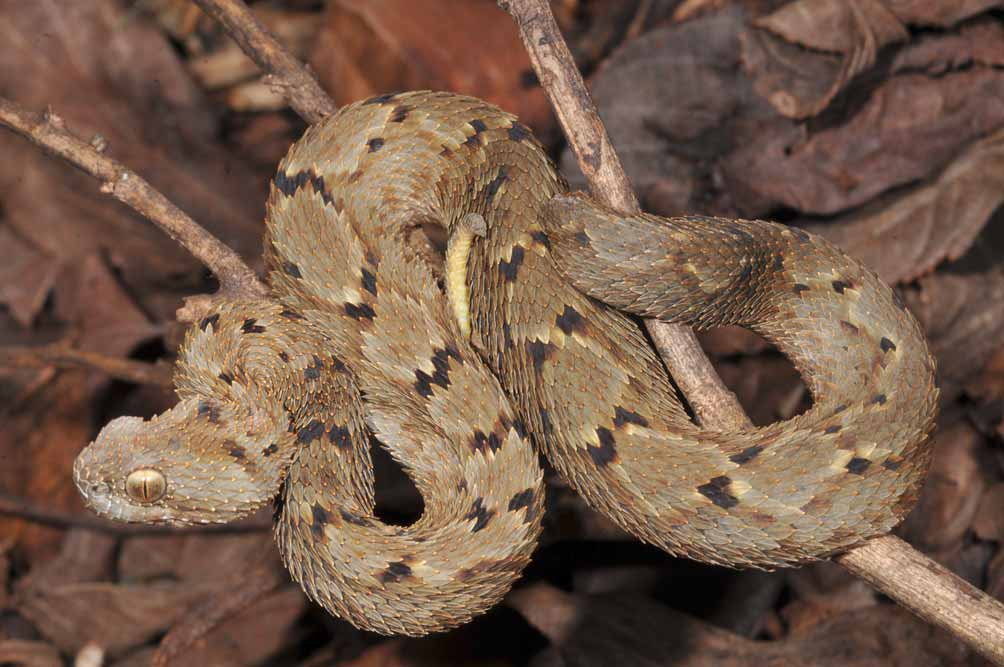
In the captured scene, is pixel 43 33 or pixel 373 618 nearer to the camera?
pixel 373 618

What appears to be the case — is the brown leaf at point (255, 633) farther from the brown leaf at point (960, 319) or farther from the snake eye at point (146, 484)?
the brown leaf at point (960, 319)

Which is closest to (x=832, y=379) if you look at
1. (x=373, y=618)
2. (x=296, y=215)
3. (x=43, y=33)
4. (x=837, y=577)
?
(x=837, y=577)

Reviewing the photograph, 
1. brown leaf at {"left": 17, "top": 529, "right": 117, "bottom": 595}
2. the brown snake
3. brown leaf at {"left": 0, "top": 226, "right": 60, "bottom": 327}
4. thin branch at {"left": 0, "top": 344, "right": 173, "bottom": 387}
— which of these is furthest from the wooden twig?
brown leaf at {"left": 0, "top": 226, "right": 60, "bottom": 327}

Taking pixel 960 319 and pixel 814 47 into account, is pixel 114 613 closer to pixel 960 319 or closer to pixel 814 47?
pixel 960 319

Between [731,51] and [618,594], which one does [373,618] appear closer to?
[618,594]

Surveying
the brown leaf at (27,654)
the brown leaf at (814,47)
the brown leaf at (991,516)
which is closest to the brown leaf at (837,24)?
the brown leaf at (814,47)
